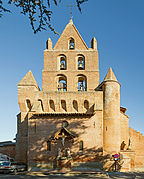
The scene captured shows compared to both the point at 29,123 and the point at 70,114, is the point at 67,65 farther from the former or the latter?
the point at 29,123

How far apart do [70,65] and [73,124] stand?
8.51 m

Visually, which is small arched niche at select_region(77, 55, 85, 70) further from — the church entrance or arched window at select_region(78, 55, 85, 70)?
the church entrance

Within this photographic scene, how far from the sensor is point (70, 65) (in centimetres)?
3055

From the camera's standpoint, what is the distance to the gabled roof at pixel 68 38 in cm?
3145

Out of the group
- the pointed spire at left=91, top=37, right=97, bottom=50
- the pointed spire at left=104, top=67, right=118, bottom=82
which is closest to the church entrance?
the pointed spire at left=104, top=67, right=118, bottom=82

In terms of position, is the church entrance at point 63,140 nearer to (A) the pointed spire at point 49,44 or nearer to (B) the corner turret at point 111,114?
(B) the corner turret at point 111,114

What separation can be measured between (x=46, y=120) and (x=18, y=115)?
5.85m

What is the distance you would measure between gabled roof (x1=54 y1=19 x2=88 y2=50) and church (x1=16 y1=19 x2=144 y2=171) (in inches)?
101

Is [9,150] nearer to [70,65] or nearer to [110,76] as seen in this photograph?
[70,65]

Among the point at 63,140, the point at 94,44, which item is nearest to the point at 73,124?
the point at 63,140

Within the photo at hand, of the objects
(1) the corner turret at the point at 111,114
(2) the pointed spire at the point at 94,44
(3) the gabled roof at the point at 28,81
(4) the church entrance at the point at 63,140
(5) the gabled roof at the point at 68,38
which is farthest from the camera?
(2) the pointed spire at the point at 94,44

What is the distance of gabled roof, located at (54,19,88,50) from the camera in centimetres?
3145

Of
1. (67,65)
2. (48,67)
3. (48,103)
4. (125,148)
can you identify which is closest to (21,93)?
(48,103)

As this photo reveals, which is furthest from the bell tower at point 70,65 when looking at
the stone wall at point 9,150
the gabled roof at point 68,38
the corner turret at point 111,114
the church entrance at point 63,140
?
the stone wall at point 9,150
